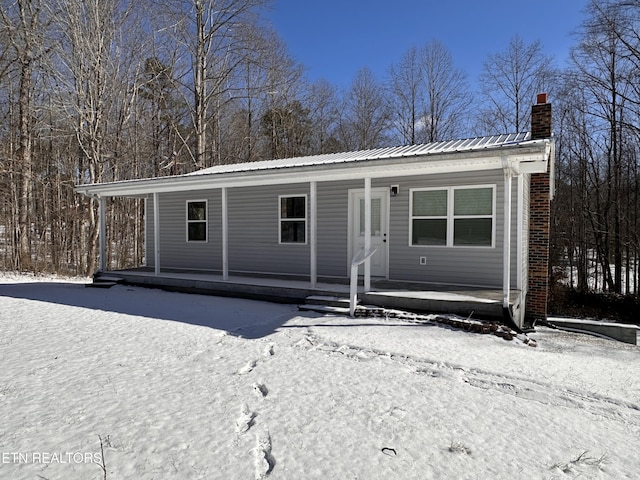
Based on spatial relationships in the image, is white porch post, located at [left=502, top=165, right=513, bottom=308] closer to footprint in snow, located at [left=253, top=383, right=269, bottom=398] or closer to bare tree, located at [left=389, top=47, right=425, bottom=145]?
footprint in snow, located at [left=253, top=383, right=269, bottom=398]

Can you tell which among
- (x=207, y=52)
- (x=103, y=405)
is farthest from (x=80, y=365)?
(x=207, y=52)

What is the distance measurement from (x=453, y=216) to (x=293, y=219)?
11.9ft

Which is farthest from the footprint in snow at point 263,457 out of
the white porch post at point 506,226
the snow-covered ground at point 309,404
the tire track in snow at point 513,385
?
the white porch post at point 506,226

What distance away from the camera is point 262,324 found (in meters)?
5.96

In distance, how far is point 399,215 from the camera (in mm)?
8172

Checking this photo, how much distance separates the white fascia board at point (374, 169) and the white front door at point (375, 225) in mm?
1202

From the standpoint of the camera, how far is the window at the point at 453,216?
24.4 feet

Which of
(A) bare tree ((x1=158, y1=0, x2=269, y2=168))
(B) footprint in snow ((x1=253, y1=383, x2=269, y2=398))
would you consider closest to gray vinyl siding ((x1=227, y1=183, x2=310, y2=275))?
(B) footprint in snow ((x1=253, y1=383, x2=269, y2=398))

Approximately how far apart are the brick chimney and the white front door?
3.04 metres

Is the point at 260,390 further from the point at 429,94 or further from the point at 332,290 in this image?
the point at 429,94

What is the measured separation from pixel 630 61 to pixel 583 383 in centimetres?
1711

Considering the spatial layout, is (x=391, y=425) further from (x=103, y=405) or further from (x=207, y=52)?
(x=207, y=52)

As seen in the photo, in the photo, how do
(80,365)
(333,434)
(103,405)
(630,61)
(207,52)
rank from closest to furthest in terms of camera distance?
1. (333,434)
2. (103,405)
3. (80,365)
4. (630,61)
5. (207,52)

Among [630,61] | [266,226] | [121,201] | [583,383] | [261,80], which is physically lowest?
[583,383]
